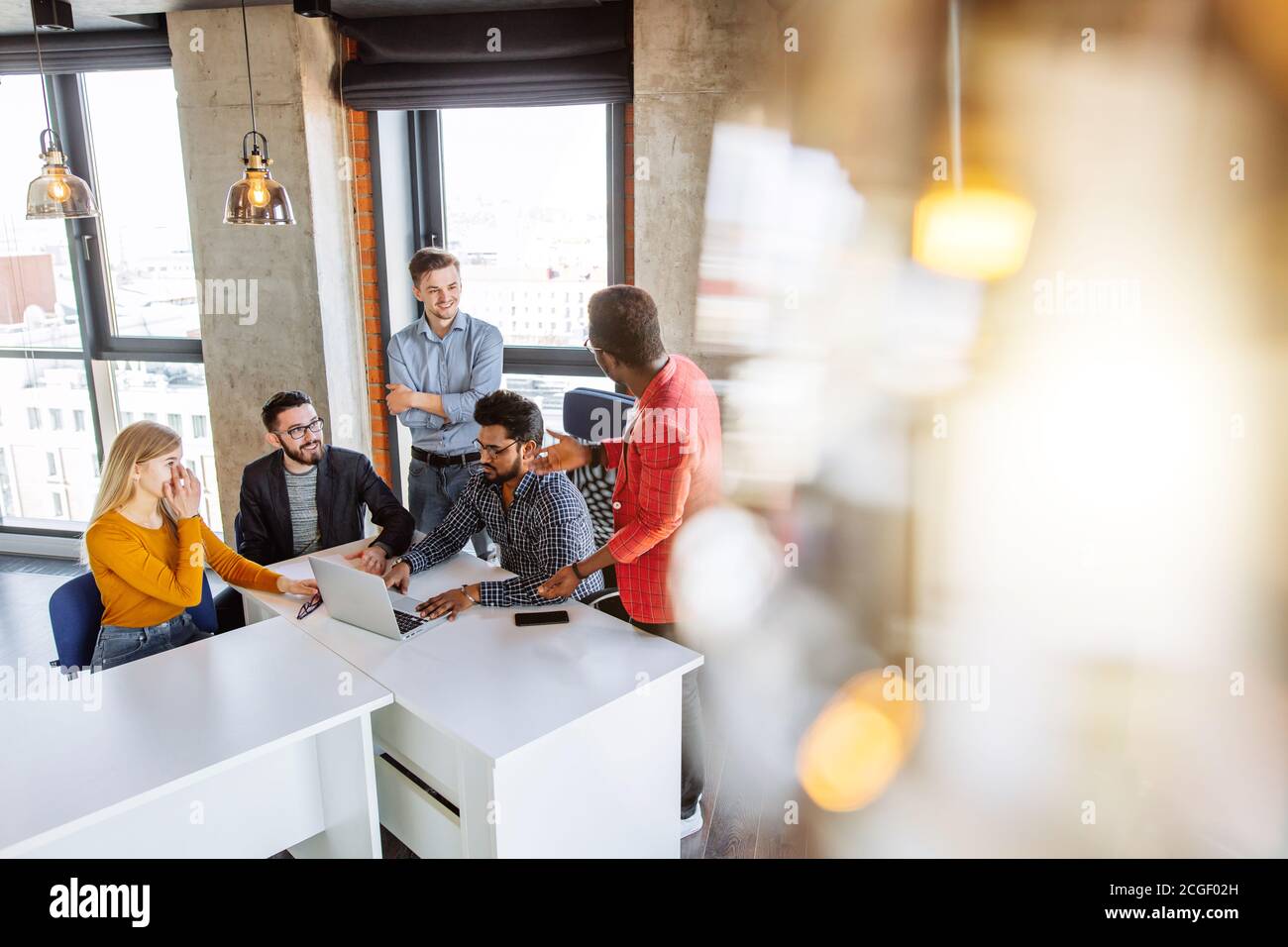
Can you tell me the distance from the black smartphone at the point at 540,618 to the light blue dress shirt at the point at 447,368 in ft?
4.84

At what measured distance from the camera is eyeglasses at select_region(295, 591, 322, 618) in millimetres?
2617

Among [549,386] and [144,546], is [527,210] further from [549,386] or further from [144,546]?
[144,546]

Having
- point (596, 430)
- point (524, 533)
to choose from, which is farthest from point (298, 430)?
point (596, 430)

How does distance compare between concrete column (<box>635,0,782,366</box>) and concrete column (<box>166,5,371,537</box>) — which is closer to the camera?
concrete column (<box>635,0,782,366</box>)

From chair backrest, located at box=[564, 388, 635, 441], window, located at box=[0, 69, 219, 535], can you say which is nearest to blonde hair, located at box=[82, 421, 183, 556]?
chair backrest, located at box=[564, 388, 635, 441]

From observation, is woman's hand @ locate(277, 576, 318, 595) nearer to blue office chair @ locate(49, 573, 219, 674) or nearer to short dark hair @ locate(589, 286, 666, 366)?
blue office chair @ locate(49, 573, 219, 674)

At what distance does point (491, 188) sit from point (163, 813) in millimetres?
3492

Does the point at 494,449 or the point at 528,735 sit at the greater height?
the point at 494,449

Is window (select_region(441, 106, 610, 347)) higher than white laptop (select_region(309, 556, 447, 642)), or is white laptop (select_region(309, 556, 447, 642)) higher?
window (select_region(441, 106, 610, 347))

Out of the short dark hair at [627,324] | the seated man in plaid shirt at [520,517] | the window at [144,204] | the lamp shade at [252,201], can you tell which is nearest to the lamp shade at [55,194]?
the lamp shade at [252,201]

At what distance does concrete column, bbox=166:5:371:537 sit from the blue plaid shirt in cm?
182

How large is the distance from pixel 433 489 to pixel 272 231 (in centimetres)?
165

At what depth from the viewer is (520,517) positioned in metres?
2.84

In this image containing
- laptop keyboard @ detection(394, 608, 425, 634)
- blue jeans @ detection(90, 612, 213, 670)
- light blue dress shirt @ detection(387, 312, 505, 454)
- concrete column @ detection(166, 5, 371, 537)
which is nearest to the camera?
laptop keyboard @ detection(394, 608, 425, 634)
